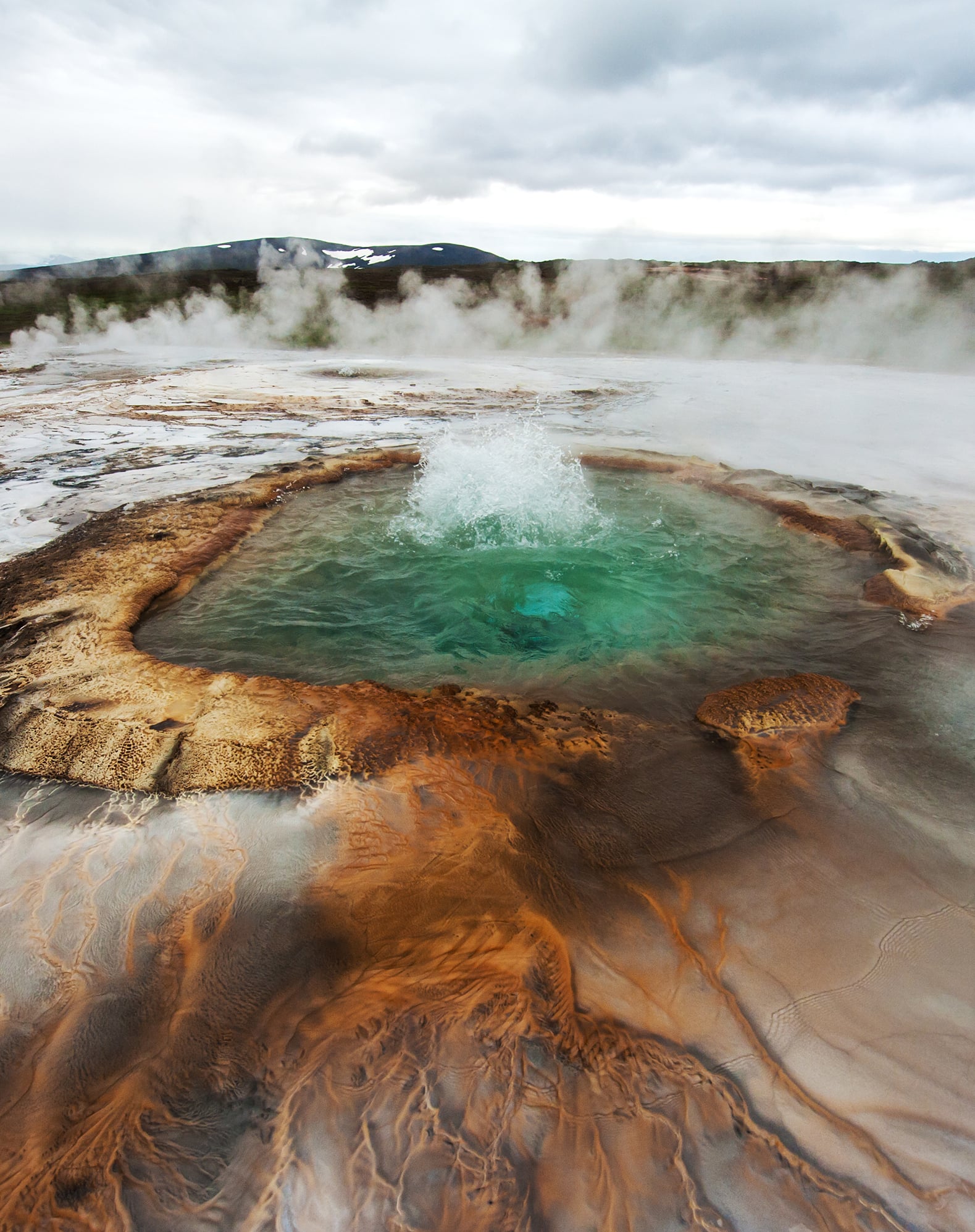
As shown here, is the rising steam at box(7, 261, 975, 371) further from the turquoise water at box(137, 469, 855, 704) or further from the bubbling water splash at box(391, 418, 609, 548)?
the turquoise water at box(137, 469, 855, 704)

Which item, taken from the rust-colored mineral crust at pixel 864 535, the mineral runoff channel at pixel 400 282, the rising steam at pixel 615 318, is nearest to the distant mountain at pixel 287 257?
the mineral runoff channel at pixel 400 282

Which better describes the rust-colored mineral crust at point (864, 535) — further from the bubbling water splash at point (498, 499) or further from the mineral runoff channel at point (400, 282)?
the mineral runoff channel at point (400, 282)

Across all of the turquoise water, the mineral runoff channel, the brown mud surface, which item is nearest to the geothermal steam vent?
the turquoise water

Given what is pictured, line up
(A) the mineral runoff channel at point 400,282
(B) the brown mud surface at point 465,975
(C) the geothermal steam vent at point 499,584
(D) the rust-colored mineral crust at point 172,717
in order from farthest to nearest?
(A) the mineral runoff channel at point 400,282, (C) the geothermal steam vent at point 499,584, (D) the rust-colored mineral crust at point 172,717, (B) the brown mud surface at point 465,975

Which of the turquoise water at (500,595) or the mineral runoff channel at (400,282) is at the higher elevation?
the mineral runoff channel at (400,282)

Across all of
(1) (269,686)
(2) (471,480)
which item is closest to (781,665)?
(1) (269,686)

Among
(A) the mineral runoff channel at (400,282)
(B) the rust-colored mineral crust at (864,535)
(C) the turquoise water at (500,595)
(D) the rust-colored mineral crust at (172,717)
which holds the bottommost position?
(C) the turquoise water at (500,595)

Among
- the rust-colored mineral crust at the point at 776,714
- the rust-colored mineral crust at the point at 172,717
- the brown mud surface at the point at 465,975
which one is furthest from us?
the rust-colored mineral crust at the point at 776,714

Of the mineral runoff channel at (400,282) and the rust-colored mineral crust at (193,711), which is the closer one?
the rust-colored mineral crust at (193,711)
